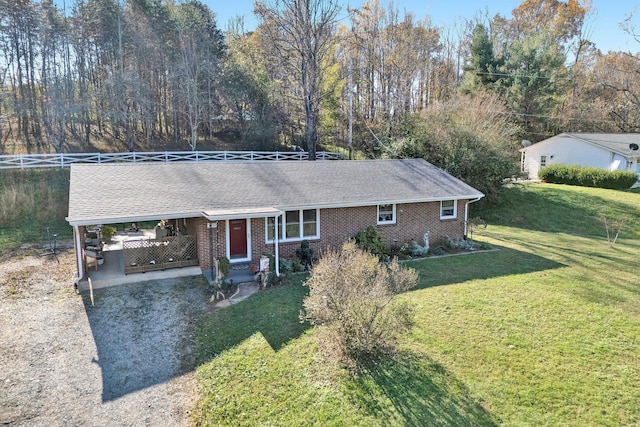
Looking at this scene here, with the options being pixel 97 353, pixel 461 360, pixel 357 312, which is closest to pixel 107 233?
pixel 97 353

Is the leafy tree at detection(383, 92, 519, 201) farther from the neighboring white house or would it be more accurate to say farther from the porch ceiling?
the porch ceiling

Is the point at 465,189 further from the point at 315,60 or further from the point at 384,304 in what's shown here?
the point at 315,60

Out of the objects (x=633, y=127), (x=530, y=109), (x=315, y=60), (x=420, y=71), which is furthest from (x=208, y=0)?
(x=633, y=127)

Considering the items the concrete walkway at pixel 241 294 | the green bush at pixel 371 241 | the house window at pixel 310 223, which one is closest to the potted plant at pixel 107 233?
the concrete walkway at pixel 241 294

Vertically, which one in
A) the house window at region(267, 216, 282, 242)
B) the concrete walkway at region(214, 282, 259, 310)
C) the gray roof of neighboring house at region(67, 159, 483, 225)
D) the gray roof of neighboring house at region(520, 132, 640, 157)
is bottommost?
the concrete walkway at region(214, 282, 259, 310)

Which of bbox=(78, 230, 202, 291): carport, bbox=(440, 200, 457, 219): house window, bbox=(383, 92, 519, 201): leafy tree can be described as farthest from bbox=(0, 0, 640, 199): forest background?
bbox=(78, 230, 202, 291): carport

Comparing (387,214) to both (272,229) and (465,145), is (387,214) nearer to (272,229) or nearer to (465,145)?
(272,229)

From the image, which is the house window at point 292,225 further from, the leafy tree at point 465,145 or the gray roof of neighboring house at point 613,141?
the gray roof of neighboring house at point 613,141

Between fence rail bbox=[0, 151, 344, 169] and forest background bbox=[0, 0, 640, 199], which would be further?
forest background bbox=[0, 0, 640, 199]
